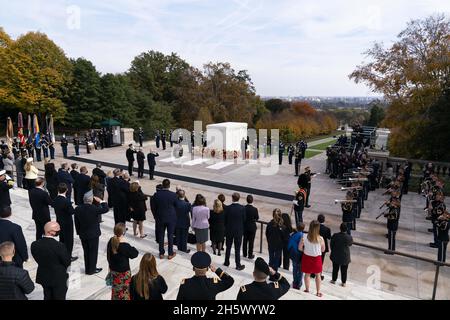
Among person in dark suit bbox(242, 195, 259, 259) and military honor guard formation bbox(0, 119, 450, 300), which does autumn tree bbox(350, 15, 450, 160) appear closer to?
military honor guard formation bbox(0, 119, 450, 300)

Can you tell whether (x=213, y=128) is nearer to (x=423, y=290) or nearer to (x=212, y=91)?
(x=423, y=290)

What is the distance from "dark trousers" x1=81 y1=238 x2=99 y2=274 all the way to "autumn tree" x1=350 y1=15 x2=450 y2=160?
59.9 ft

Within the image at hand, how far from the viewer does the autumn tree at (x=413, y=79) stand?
18078mm

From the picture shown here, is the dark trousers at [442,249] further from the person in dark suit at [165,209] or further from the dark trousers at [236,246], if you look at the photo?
the person in dark suit at [165,209]

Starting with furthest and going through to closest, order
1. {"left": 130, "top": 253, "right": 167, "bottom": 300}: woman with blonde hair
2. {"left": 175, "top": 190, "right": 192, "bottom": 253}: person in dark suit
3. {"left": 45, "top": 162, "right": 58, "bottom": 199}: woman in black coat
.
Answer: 1. {"left": 45, "top": 162, "right": 58, "bottom": 199}: woman in black coat
2. {"left": 175, "top": 190, "right": 192, "bottom": 253}: person in dark suit
3. {"left": 130, "top": 253, "right": 167, "bottom": 300}: woman with blonde hair

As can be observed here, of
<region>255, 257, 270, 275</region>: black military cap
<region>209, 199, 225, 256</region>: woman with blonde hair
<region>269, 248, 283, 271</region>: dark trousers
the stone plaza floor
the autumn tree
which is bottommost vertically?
the stone plaza floor

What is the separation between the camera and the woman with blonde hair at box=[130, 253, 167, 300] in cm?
356

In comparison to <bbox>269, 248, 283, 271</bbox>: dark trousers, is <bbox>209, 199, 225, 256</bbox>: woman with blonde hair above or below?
above

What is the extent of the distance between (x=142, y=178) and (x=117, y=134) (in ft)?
39.0

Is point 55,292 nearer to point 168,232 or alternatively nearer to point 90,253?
point 90,253

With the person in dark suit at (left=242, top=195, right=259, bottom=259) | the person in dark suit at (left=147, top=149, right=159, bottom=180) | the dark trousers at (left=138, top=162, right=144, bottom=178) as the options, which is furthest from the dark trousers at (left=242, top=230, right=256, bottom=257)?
the dark trousers at (left=138, top=162, right=144, bottom=178)

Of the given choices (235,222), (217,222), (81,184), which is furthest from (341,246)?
(81,184)

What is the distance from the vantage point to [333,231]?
10922mm
